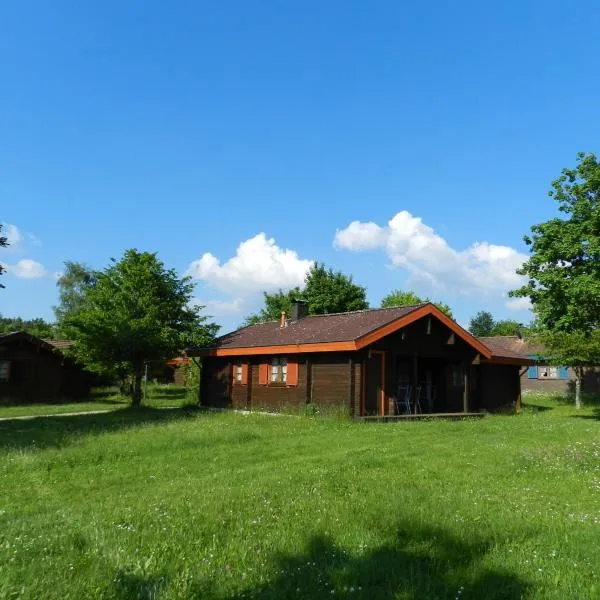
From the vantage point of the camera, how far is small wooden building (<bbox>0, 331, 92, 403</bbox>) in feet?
102

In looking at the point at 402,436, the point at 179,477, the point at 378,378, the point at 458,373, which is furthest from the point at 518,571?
the point at 458,373

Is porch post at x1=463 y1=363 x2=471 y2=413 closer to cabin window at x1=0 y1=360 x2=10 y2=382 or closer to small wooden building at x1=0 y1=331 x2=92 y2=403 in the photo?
small wooden building at x1=0 y1=331 x2=92 y2=403

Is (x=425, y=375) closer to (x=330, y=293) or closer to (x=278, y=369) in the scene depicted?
(x=278, y=369)

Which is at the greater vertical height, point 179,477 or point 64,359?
point 64,359

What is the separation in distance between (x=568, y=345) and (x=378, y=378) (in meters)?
12.3

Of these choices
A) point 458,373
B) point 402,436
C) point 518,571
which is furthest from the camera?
point 458,373

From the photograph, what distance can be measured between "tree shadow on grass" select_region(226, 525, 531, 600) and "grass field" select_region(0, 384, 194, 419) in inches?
808

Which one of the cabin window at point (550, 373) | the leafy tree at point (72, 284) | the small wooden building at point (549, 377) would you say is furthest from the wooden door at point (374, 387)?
the leafy tree at point (72, 284)

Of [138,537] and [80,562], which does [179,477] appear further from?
[80,562]

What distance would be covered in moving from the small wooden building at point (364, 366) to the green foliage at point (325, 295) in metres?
17.4

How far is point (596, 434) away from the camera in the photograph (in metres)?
14.9

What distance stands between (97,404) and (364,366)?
624 inches

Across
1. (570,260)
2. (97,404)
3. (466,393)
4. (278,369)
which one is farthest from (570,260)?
(97,404)

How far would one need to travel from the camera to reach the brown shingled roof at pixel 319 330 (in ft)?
65.9
